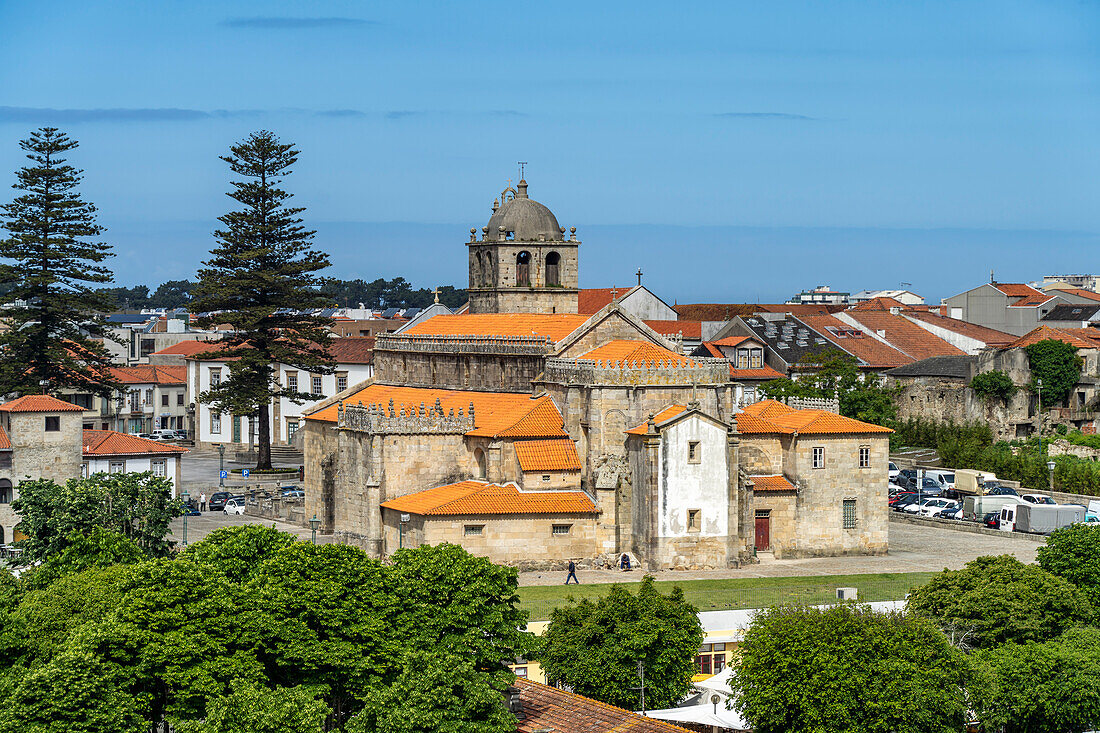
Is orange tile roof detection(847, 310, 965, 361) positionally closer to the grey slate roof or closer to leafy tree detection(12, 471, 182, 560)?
the grey slate roof

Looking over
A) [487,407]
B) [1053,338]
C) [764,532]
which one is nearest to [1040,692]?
[764,532]

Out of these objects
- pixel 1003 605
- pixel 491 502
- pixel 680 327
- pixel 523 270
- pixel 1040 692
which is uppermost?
pixel 523 270

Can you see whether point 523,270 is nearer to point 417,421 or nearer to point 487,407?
point 487,407

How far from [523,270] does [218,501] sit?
1588 cm

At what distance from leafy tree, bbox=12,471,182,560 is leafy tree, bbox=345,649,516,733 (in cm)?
1767

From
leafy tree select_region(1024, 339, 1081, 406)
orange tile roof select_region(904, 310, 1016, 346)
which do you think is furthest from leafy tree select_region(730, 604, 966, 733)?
orange tile roof select_region(904, 310, 1016, 346)

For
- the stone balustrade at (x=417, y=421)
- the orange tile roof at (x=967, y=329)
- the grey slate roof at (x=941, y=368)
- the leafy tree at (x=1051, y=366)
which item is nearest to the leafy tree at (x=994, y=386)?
the grey slate roof at (x=941, y=368)

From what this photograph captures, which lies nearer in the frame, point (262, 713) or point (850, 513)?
point (262, 713)

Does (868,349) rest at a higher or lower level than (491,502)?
higher

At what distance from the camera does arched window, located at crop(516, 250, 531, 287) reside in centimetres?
7119

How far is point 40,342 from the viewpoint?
8531cm

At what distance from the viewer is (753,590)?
174ft

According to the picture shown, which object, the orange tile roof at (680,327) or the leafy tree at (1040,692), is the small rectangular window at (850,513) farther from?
the orange tile roof at (680,327)

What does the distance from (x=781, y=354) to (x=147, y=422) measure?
40316 mm
